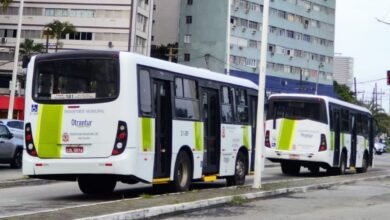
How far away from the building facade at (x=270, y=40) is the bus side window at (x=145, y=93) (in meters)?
65.9

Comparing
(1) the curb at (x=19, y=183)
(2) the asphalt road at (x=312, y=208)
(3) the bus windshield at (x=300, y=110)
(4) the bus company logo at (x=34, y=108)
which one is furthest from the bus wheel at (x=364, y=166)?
(4) the bus company logo at (x=34, y=108)

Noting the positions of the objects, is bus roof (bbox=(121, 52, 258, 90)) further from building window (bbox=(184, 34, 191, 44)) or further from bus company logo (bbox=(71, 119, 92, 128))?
building window (bbox=(184, 34, 191, 44))

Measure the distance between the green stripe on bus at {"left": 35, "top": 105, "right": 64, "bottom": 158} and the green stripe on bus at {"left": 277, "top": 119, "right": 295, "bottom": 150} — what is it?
42.6ft

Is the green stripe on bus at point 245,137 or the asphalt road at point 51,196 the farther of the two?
the green stripe on bus at point 245,137

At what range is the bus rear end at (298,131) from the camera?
23.8m

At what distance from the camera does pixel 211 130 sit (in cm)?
1573

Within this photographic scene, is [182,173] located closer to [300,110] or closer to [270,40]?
[300,110]

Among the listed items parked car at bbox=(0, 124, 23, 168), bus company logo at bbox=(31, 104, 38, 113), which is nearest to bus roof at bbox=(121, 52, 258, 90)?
bus company logo at bbox=(31, 104, 38, 113)

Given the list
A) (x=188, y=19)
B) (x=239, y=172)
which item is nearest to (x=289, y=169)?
(x=239, y=172)

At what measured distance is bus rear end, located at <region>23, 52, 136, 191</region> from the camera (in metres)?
12.3

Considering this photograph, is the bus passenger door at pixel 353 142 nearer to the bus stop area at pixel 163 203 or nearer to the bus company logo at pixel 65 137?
the bus stop area at pixel 163 203

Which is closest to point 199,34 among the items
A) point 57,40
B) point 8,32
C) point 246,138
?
point 57,40

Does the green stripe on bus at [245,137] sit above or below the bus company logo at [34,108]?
below

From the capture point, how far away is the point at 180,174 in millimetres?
14383
